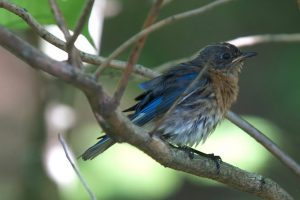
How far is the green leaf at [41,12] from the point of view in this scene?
3482mm

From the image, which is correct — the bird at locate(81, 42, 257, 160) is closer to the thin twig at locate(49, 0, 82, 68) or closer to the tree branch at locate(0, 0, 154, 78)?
the tree branch at locate(0, 0, 154, 78)

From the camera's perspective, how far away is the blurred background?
5.85 m

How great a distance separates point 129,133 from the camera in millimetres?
2760

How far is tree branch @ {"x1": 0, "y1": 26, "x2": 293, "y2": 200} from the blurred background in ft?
2.82

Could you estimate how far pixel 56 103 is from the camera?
7219 millimetres

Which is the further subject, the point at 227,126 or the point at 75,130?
the point at 75,130

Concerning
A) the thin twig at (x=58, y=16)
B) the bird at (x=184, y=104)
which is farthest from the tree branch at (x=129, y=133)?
the bird at (x=184, y=104)

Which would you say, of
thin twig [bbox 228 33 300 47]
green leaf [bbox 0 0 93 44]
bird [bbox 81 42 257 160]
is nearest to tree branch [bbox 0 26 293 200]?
green leaf [bbox 0 0 93 44]

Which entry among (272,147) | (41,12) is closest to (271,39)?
(272,147)

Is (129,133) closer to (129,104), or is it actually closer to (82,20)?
(82,20)

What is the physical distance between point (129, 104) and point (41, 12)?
15.6ft

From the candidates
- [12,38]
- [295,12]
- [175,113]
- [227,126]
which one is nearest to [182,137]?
[175,113]

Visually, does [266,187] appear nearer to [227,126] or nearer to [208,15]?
[227,126]

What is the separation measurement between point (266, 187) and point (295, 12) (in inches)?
227
